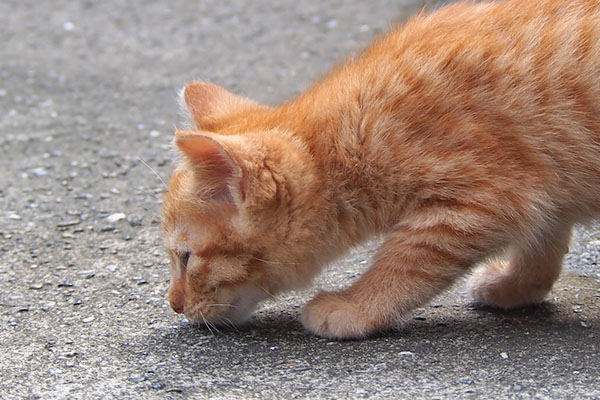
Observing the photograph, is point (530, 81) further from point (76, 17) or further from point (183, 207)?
point (76, 17)

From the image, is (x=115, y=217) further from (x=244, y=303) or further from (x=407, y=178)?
(x=407, y=178)

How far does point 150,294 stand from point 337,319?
93 centimetres

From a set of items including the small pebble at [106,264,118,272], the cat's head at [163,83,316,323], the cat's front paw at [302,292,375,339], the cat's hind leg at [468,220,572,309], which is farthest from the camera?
the small pebble at [106,264,118,272]

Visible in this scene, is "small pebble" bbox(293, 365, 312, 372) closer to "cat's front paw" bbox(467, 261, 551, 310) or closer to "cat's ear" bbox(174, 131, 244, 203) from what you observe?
"cat's ear" bbox(174, 131, 244, 203)

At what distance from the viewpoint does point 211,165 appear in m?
2.74

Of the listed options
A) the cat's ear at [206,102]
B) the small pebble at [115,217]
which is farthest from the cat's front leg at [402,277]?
the small pebble at [115,217]

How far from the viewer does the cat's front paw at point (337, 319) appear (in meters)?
2.87

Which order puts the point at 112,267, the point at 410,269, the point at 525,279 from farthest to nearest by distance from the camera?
the point at 112,267 → the point at 525,279 → the point at 410,269

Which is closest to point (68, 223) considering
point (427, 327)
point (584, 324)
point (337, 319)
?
point (337, 319)

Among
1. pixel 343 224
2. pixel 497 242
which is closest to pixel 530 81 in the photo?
pixel 497 242

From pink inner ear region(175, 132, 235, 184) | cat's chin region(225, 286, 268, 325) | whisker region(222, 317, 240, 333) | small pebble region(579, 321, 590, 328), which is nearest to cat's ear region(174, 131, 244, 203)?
pink inner ear region(175, 132, 235, 184)

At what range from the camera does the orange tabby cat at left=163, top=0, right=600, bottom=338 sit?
109 inches

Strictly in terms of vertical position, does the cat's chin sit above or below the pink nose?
above

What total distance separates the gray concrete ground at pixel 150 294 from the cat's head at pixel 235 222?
17 cm
